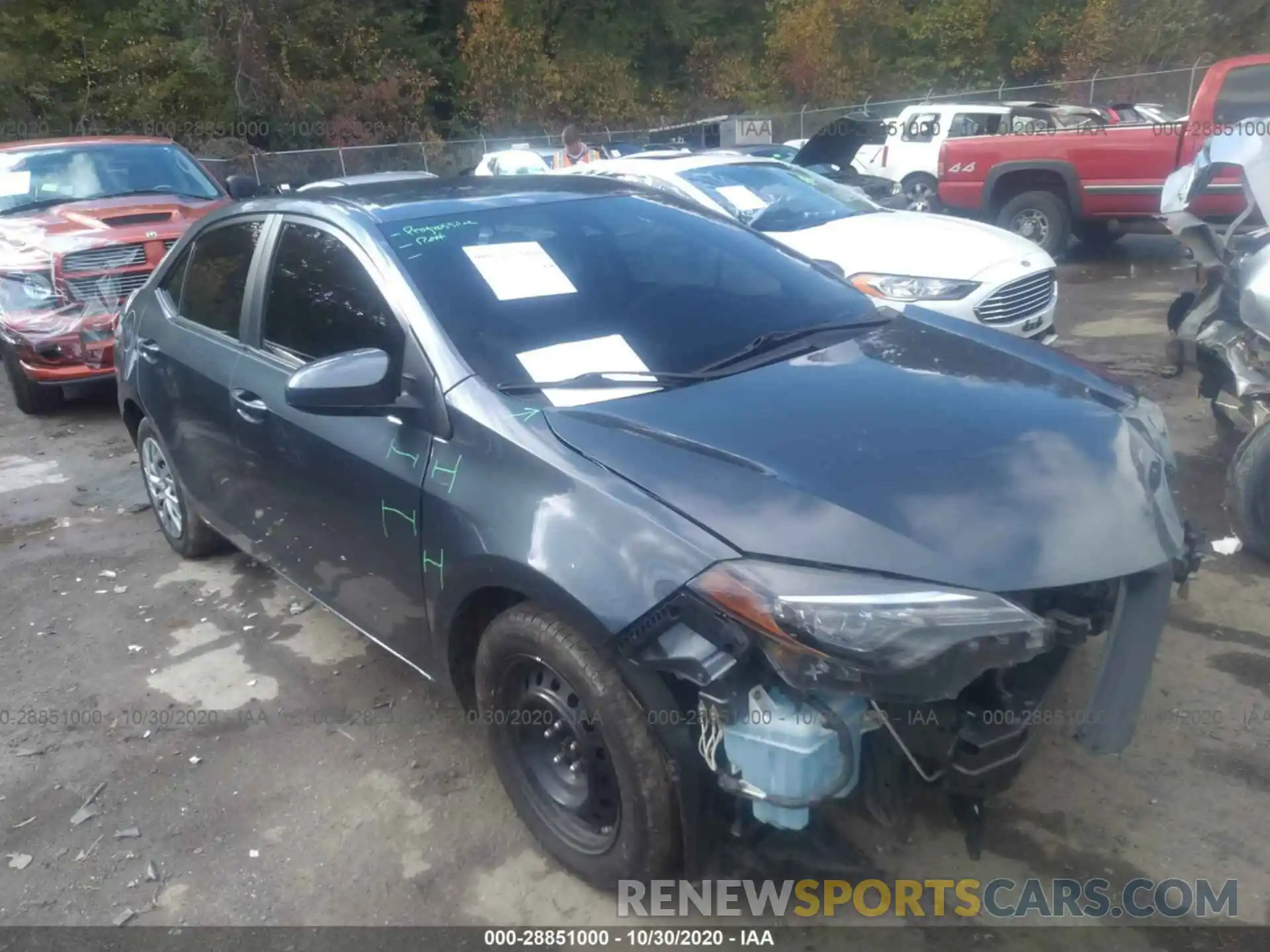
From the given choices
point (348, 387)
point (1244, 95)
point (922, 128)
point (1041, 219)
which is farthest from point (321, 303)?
point (922, 128)

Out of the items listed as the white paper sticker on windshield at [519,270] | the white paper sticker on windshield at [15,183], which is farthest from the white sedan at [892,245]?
the white paper sticker on windshield at [15,183]

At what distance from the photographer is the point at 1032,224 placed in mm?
11453

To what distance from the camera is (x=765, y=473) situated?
249 cm

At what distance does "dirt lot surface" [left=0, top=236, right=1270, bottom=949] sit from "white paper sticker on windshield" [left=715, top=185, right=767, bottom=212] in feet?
12.5

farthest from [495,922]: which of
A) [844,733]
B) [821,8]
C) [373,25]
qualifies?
[821,8]

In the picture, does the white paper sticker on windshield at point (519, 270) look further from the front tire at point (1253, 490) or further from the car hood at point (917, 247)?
the car hood at point (917, 247)

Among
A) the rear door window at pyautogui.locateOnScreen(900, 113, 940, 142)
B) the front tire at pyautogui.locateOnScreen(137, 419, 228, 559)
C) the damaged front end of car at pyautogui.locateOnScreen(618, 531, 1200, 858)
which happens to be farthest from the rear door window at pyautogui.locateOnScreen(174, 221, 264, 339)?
the rear door window at pyautogui.locateOnScreen(900, 113, 940, 142)

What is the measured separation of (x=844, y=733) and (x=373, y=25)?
3159 cm

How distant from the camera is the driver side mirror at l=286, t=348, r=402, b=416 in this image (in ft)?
9.55

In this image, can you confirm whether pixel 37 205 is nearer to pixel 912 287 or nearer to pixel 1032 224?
pixel 912 287

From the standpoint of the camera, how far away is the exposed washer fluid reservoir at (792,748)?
2.25 meters

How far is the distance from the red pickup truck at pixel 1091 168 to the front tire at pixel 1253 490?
5810 millimetres

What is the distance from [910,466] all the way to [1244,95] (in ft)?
29.6

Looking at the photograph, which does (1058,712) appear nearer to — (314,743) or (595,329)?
(595,329)
